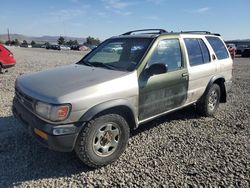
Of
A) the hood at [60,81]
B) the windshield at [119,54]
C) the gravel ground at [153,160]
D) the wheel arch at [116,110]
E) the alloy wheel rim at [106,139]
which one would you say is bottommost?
the gravel ground at [153,160]

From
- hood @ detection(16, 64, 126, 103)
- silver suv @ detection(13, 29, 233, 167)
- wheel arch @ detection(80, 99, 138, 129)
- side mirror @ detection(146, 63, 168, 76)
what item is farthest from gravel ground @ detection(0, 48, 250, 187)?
side mirror @ detection(146, 63, 168, 76)

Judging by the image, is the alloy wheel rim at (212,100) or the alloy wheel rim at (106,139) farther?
the alloy wheel rim at (212,100)

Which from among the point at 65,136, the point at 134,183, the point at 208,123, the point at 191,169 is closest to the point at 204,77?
the point at 208,123

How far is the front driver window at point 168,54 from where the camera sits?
14.3ft

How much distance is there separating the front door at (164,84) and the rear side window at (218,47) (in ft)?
4.73

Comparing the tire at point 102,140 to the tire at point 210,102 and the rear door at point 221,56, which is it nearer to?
the tire at point 210,102

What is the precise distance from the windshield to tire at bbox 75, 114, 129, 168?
0.91 meters

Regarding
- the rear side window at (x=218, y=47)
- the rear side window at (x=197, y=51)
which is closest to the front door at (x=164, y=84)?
the rear side window at (x=197, y=51)

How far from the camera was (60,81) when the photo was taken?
3727 millimetres

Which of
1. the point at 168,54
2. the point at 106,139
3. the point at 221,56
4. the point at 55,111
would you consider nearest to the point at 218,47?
the point at 221,56

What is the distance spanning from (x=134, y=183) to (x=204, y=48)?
11.3 feet

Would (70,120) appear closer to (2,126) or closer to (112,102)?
(112,102)

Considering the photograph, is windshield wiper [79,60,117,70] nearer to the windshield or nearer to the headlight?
the windshield

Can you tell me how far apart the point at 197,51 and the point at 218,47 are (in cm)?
107
